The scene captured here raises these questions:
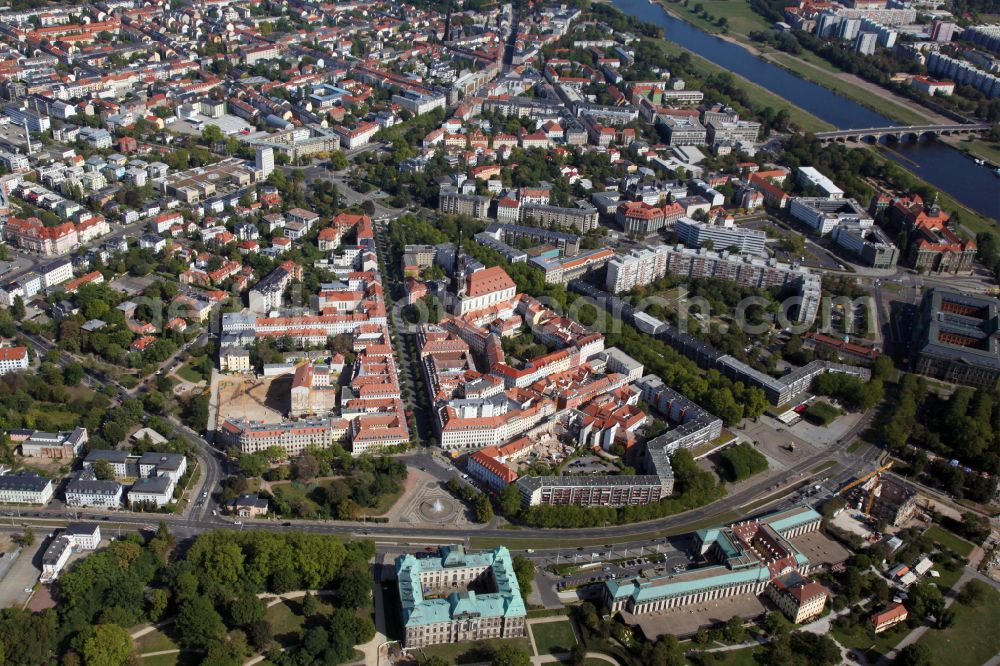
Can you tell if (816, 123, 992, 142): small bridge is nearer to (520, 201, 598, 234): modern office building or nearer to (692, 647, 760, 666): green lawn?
(520, 201, 598, 234): modern office building

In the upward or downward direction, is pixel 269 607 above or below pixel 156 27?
below

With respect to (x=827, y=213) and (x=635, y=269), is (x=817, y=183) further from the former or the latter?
(x=635, y=269)

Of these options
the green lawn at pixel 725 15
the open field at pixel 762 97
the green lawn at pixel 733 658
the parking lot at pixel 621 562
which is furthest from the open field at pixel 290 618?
the green lawn at pixel 725 15

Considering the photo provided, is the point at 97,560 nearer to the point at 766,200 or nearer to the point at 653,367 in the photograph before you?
the point at 653,367

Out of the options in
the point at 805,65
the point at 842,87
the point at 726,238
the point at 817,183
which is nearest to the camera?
the point at 726,238

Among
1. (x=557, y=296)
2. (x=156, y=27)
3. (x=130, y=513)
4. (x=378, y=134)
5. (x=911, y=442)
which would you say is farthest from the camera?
(x=156, y=27)

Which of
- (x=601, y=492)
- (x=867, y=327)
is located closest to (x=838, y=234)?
(x=867, y=327)

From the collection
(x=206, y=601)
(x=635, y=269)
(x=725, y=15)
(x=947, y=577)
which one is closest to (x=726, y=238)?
(x=635, y=269)

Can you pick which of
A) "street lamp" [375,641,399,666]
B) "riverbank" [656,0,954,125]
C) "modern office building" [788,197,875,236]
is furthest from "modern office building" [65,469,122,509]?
"riverbank" [656,0,954,125]
